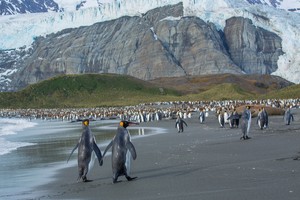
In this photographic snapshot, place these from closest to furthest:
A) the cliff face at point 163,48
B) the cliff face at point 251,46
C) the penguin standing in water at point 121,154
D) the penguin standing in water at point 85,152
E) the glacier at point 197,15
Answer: the penguin standing in water at point 121,154
the penguin standing in water at point 85,152
the glacier at point 197,15
the cliff face at point 251,46
the cliff face at point 163,48

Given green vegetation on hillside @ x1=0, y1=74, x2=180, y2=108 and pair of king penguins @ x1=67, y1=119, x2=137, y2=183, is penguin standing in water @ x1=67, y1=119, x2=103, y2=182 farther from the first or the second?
green vegetation on hillside @ x1=0, y1=74, x2=180, y2=108

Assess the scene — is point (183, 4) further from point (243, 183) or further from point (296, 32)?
point (243, 183)

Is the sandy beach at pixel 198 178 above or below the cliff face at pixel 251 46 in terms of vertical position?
below

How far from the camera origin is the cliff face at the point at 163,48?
165 m

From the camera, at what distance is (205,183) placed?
988 cm

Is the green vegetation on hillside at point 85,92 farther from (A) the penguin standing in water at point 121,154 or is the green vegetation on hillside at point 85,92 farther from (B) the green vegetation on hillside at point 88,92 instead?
(A) the penguin standing in water at point 121,154

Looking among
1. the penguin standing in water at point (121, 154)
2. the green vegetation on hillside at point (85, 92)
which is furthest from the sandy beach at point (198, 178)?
the green vegetation on hillside at point (85, 92)

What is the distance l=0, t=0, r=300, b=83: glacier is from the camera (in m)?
157

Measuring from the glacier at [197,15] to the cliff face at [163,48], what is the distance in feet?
7.46

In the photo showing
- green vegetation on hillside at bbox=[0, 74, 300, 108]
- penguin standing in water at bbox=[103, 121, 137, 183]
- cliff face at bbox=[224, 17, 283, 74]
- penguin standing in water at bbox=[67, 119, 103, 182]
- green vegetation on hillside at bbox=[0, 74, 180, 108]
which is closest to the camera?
penguin standing in water at bbox=[103, 121, 137, 183]

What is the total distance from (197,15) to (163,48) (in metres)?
13.9

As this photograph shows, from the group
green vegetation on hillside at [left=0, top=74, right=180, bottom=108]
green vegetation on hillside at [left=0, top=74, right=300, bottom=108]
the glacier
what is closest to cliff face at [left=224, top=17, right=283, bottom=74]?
the glacier

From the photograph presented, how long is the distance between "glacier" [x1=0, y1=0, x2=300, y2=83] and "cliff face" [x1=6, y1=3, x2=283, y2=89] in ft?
7.46

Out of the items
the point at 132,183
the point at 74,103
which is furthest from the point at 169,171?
the point at 74,103
